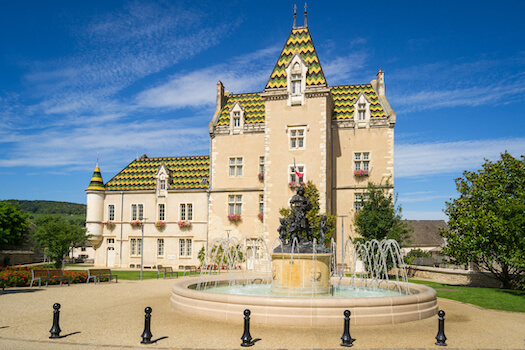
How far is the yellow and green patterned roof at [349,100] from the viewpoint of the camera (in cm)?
3916

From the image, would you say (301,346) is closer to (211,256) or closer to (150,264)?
(211,256)

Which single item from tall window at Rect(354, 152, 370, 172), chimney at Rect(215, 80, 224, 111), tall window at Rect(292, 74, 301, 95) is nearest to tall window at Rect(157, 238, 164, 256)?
chimney at Rect(215, 80, 224, 111)

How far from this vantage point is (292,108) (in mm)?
37156

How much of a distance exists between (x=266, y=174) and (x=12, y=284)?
2097cm

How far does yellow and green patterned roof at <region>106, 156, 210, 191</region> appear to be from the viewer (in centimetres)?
4481

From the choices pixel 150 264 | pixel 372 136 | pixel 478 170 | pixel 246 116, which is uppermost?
pixel 246 116

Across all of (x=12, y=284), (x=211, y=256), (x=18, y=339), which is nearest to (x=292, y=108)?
(x=211, y=256)

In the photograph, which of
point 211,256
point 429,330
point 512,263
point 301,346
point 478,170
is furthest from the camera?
point 211,256

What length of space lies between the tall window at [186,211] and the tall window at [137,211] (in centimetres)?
447

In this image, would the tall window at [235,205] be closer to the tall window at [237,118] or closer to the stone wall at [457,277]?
the tall window at [237,118]

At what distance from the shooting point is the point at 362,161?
38375 mm

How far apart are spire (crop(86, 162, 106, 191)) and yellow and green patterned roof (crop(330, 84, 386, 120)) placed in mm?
25646

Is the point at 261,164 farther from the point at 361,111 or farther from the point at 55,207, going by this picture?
the point at 55,207

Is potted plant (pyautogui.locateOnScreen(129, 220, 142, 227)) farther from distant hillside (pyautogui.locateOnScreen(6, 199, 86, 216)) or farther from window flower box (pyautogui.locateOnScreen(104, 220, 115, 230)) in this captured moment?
distant hillside (pyautogui.locateOnScreen(6, 199, 86, 216))
